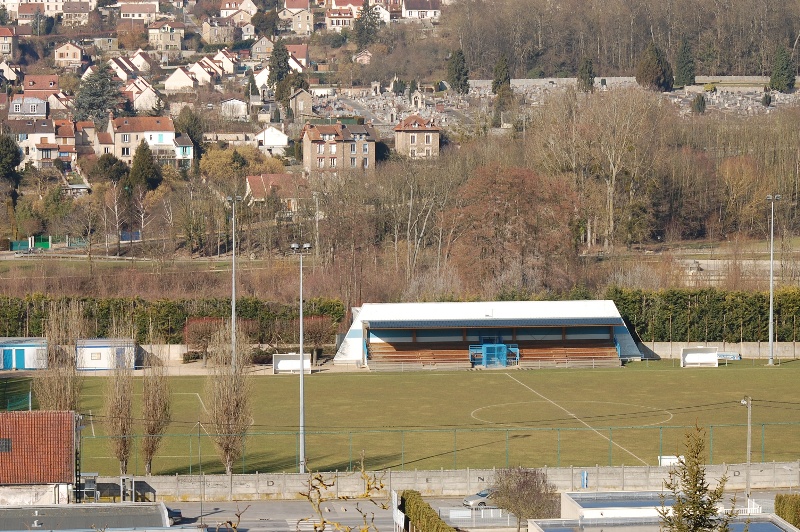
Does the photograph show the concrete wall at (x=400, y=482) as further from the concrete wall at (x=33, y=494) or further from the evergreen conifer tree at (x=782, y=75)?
the evergreen conifer tree at (x=782, y=75)

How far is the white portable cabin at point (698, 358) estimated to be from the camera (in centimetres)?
6831

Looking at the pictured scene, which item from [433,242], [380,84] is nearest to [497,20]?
[380,84]

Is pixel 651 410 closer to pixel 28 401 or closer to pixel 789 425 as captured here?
pixel 789 425

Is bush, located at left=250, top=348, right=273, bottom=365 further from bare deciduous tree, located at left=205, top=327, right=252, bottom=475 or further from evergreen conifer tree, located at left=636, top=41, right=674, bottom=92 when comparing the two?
evergreen conifer tree, located at left=636, top=41, right=674, bottom=92

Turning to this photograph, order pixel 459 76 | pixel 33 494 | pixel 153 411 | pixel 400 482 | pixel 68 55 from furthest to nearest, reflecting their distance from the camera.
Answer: pixel 68 55 → pixel 459 76 → pixel 153 411 → pixel 400 482 → pixel 33 494

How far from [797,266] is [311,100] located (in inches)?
2978

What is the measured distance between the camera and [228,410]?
44.9 meters

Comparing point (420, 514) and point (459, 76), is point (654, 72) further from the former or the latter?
point (420, 514)

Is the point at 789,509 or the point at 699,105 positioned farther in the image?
the point at 699,105

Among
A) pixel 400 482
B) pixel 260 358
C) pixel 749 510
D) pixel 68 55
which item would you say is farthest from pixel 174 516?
pixel 68 55

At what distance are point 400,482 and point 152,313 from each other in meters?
29.9

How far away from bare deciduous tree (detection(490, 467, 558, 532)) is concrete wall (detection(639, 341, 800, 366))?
3222cm

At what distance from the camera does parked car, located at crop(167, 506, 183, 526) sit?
39669 millimetres

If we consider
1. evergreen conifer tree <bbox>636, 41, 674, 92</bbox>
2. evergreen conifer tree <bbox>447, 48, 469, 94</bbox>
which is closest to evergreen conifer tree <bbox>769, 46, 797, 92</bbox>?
evergreen conifer tree <bbox>636, 41, 674, 92</bbox>
